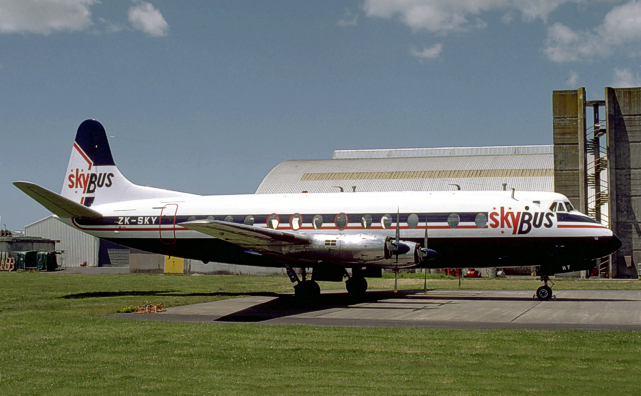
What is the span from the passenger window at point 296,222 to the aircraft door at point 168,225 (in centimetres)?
531

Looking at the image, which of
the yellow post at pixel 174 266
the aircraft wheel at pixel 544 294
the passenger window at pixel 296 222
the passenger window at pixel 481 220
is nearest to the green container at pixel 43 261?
the yellow post at pixel 174 266

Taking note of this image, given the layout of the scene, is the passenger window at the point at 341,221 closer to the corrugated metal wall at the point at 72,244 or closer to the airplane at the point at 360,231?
the airplane at the point at 360,231

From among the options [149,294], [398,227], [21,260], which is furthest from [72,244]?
[398,227]

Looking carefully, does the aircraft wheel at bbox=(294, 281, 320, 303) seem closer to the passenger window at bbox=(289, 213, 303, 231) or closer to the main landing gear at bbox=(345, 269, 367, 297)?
the passenger window at bbox=(289, 213, 303, 231)

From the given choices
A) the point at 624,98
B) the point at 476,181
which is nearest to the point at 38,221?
the point at 476,181

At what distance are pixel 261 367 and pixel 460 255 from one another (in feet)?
45.9

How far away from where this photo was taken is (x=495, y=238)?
23.1m

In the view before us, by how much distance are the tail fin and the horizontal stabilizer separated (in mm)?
1907

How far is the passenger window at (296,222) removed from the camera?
2452 centimetres

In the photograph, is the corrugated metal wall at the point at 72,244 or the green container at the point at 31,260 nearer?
the green container at the point at 31,260

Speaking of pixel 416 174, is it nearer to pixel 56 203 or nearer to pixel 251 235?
pixel 56 203

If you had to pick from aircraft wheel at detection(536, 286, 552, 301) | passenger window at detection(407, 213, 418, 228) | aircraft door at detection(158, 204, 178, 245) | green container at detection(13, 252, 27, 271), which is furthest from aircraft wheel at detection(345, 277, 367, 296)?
green container at detection(13, 252, 27, 271)

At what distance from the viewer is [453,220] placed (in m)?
23.3

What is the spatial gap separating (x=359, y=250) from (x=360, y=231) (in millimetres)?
3416
